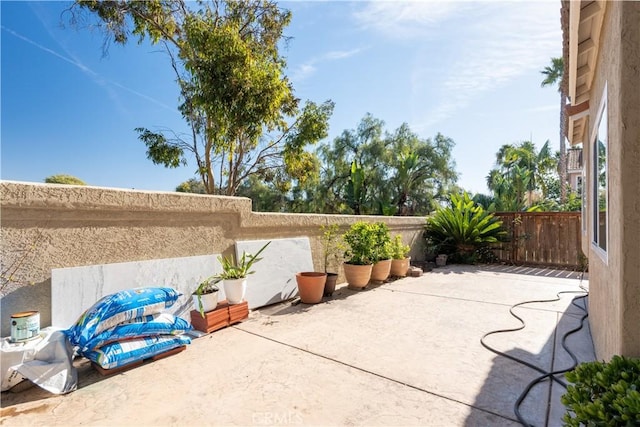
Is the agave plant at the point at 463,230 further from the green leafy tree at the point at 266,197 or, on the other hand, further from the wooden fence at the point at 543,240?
the green leafy tree at the point at 266,197

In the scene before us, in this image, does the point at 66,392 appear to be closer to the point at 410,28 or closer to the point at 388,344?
the point at 388,344

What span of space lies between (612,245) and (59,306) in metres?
4.11

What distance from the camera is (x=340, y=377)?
2.36 m

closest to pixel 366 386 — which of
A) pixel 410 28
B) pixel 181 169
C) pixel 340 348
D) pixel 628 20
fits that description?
pixel 340 348

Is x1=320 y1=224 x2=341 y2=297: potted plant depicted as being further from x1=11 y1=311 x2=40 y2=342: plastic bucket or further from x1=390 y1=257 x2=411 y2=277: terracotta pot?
x1=11 y1=311 x2=40 y2=342: plastic bucket

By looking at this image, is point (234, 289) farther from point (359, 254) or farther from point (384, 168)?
point (384, 168)

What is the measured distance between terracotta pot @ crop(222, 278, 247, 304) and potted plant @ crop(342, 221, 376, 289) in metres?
2.23

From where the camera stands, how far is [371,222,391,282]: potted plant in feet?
18.9

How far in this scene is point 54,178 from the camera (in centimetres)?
1909

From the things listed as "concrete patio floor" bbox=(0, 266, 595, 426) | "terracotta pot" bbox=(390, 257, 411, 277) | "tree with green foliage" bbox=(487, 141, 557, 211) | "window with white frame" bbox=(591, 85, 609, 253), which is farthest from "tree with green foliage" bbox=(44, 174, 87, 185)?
"window with white frame" bbox=(591, 85, 609, 253)

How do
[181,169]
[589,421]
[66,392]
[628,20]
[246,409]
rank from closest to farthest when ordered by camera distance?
[589,421]
[628,20]
[246,409]
[66,392]
[181,169]

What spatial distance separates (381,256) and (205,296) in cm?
348

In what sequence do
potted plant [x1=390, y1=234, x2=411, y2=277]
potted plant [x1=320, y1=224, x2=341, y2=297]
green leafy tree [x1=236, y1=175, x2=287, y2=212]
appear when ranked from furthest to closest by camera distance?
green leafy tree [x1=236, y1=175, x2=287, y2=212], potted plant [x1=390, y1=234, x2=411, y2=277], potted plant [x1=320, y1=224, x2=341, y2=297]

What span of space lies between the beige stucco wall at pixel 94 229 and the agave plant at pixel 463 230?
239 inches
